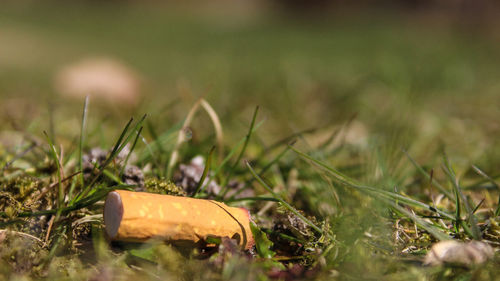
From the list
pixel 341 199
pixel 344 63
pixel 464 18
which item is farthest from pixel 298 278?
pixel 464 18

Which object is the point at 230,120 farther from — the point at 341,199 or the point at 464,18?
the point at 464,18

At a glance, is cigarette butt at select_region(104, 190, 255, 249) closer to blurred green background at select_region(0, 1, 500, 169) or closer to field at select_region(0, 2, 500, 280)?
field at select_region(0, 2, 500, 280)

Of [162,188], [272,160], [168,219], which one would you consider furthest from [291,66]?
[168,219]

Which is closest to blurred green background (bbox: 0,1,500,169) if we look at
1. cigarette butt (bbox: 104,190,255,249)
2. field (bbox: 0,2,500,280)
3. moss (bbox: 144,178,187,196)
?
field (bbox: 0,2,500,280)

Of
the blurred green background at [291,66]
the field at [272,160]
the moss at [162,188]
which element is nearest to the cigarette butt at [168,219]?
the field at [272,160]

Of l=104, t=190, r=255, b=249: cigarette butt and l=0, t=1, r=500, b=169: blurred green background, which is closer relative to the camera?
l=104, t=190, r=255, b=249: cigarette butt
